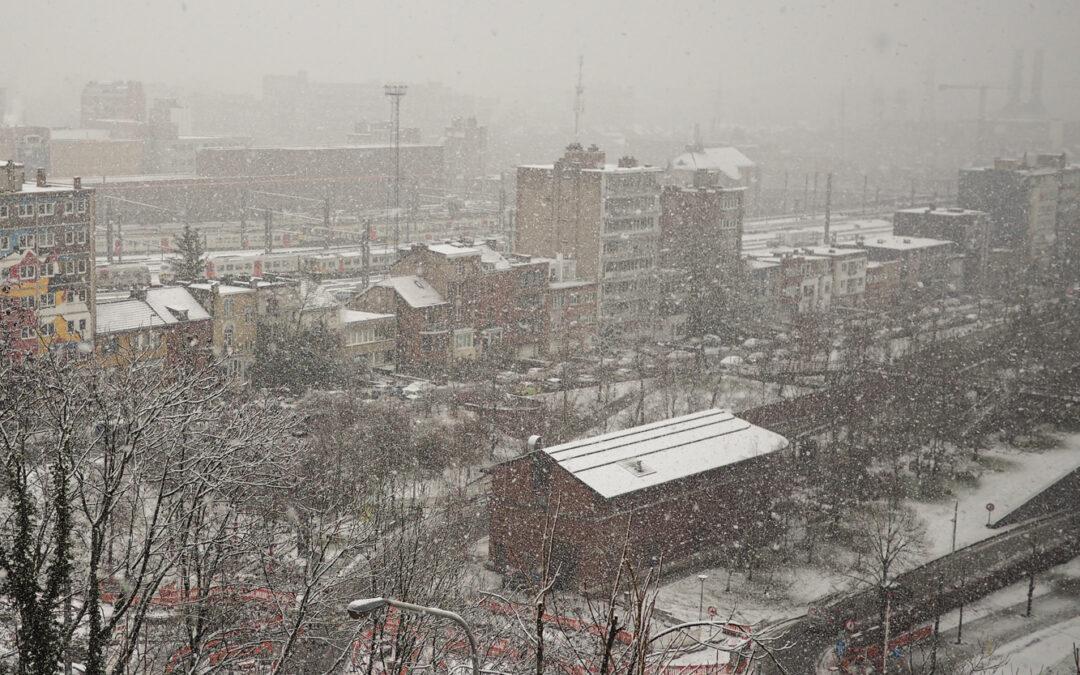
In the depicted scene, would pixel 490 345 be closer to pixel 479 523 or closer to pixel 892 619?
pixel 479 523

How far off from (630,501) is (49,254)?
8028 millimetres

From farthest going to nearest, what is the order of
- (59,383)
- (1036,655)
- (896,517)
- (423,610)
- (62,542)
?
(896,517) → (1036,655) → (59,383) → (62,542) → (423,610)

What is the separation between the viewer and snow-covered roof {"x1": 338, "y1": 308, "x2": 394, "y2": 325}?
664 inches

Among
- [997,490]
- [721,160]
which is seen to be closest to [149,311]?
[997,490]

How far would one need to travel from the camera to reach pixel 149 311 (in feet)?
48.5

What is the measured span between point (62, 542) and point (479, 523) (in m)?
6.70

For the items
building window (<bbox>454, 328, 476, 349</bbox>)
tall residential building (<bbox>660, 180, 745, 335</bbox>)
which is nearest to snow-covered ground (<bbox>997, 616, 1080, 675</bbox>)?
building window (<bbox>454, 328, 476, 349</bbox>)

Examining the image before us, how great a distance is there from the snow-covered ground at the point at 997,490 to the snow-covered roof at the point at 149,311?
28.9 ft

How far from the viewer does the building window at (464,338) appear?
1766 cm

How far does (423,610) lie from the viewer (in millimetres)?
3689

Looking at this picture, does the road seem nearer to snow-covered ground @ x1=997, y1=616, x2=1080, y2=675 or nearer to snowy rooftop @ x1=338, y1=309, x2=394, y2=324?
snow-covered ground @ x1=997, y1=616, x2=1080, y2=675

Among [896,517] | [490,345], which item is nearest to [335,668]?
[896,517]

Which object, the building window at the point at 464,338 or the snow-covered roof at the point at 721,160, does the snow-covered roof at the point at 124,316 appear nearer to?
the building window at the point at 464,338

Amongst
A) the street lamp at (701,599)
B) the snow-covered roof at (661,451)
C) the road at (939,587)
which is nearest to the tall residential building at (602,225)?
the snow-covered roof at (661,451)
